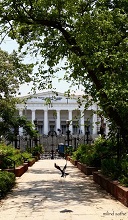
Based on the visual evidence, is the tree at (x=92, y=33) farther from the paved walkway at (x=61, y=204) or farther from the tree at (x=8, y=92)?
the tree at (x=8, y=92)

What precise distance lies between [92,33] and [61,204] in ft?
20.8

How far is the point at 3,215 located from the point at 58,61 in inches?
371

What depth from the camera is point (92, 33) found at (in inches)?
531

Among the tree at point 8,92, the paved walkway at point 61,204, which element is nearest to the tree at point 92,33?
the paved walkway at point 61,204

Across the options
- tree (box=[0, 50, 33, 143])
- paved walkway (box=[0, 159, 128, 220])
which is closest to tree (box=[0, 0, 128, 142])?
paved walkway (box=[0, 159, 128, 220])

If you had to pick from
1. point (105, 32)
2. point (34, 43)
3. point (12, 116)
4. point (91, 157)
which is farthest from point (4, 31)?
point (12, 116)

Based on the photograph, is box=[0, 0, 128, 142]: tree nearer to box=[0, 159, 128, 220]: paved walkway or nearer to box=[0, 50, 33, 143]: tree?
box=[0, 159, 128, 220]: paved walkway

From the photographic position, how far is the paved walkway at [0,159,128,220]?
8117 mm

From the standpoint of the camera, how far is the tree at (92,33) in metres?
13.2

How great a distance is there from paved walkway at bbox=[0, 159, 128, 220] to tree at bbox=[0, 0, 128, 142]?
3.07m

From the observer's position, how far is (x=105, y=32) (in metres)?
14.6

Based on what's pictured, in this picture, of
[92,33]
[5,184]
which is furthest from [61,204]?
[92,33]

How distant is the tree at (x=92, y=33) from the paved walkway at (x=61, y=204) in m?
3.07

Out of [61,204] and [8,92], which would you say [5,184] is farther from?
[8,92]
